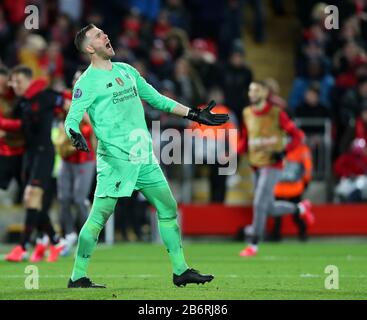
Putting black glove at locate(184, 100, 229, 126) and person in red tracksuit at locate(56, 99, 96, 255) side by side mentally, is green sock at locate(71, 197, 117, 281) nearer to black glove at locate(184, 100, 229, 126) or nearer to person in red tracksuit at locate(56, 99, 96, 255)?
black glove at locate(184, 100, 229, 126)

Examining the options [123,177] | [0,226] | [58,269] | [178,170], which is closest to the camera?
[123,177]

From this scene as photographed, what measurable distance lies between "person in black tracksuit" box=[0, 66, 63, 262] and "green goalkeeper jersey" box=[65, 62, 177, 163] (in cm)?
413

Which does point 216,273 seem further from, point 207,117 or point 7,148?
point 7,148

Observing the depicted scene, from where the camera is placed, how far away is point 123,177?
11469 mm

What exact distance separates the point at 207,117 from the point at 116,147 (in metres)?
0.91

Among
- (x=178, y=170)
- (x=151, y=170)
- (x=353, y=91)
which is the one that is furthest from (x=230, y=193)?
(x=151, y=170)

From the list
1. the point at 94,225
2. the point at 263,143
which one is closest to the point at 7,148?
the point at 263,143

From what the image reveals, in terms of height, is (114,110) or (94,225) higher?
(114,110)

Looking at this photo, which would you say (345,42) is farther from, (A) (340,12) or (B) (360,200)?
(B) (360,200)

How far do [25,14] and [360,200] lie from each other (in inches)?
267

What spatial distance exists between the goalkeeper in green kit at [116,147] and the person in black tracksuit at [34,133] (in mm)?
4086

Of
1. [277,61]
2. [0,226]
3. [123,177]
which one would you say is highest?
[277,61]

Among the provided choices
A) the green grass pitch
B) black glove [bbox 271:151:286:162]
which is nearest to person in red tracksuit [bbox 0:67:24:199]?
the green grass pitch

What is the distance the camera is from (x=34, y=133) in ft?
51.3
